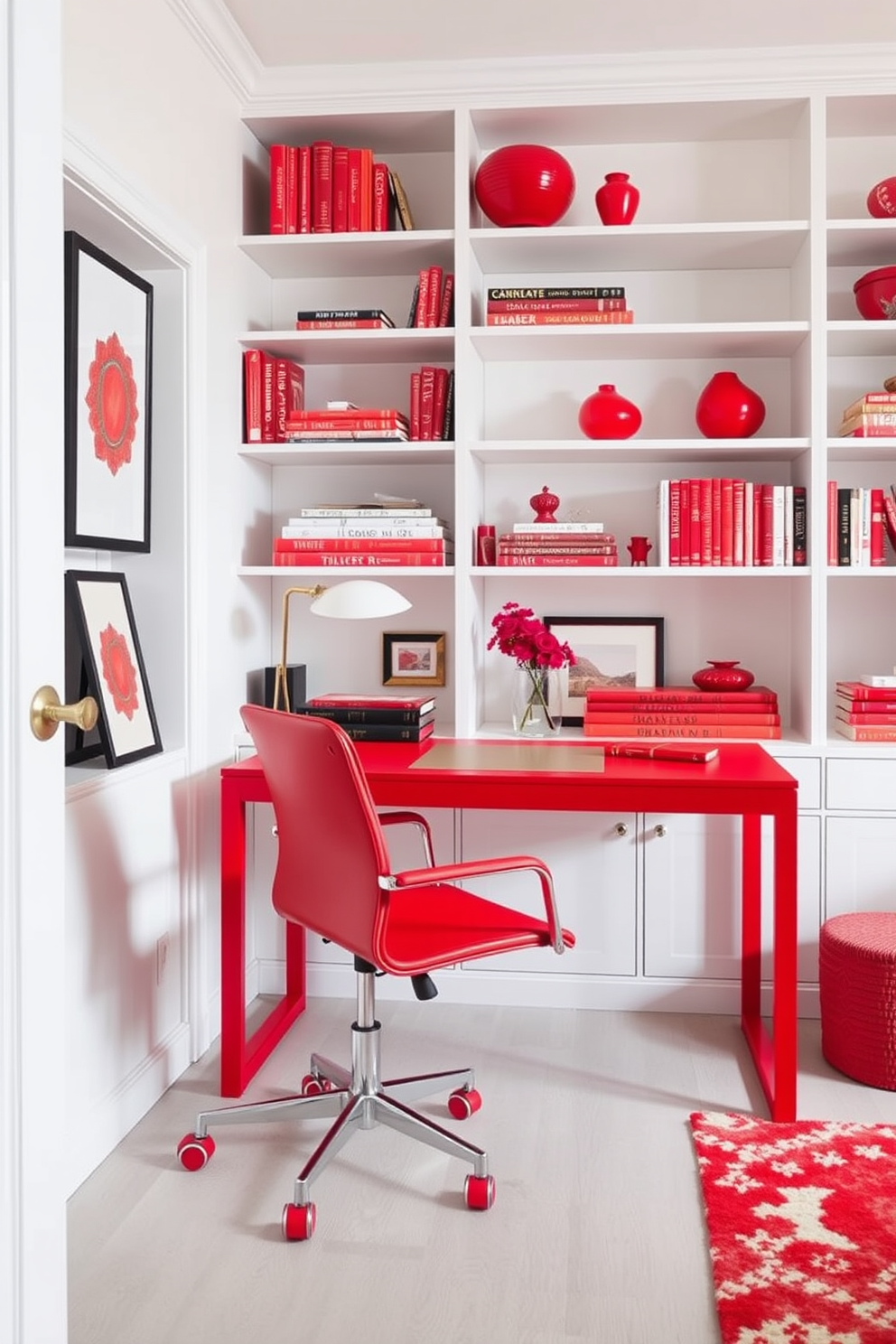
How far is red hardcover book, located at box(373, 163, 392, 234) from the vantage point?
325 cm

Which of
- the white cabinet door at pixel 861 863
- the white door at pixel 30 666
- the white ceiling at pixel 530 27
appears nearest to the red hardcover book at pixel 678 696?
the white cabinet door at pixel 861 863

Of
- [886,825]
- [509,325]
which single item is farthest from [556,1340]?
[509,325]

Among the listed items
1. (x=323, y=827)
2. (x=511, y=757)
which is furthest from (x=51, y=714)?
(x=511, y=757)

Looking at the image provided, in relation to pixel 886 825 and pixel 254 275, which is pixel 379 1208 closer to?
pixel 886 825

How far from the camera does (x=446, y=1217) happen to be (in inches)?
85.7

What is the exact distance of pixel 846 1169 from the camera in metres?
2.32

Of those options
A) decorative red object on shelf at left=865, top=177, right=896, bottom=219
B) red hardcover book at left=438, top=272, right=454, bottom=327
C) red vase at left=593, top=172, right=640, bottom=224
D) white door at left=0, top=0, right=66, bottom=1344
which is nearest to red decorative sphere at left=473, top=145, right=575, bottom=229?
red vase at left=593, top=172, right=640, bottom=224

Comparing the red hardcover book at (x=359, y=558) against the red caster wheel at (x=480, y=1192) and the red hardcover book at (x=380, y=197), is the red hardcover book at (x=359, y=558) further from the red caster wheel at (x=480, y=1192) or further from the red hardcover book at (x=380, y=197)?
the red caster wheel at (x=480, y=1192)

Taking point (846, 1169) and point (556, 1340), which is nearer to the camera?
point (556, 1340)

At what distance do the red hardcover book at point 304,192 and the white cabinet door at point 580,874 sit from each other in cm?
170

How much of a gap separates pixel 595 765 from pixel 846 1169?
38.9 inches

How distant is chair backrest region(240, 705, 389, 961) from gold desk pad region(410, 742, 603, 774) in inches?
17.3

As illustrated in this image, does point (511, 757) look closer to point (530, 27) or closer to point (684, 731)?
point (684, 731)

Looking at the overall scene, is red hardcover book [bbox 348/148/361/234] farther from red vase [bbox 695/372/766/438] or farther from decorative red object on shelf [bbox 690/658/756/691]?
decorative red object on shelf [bbox 690/658/756/691]
